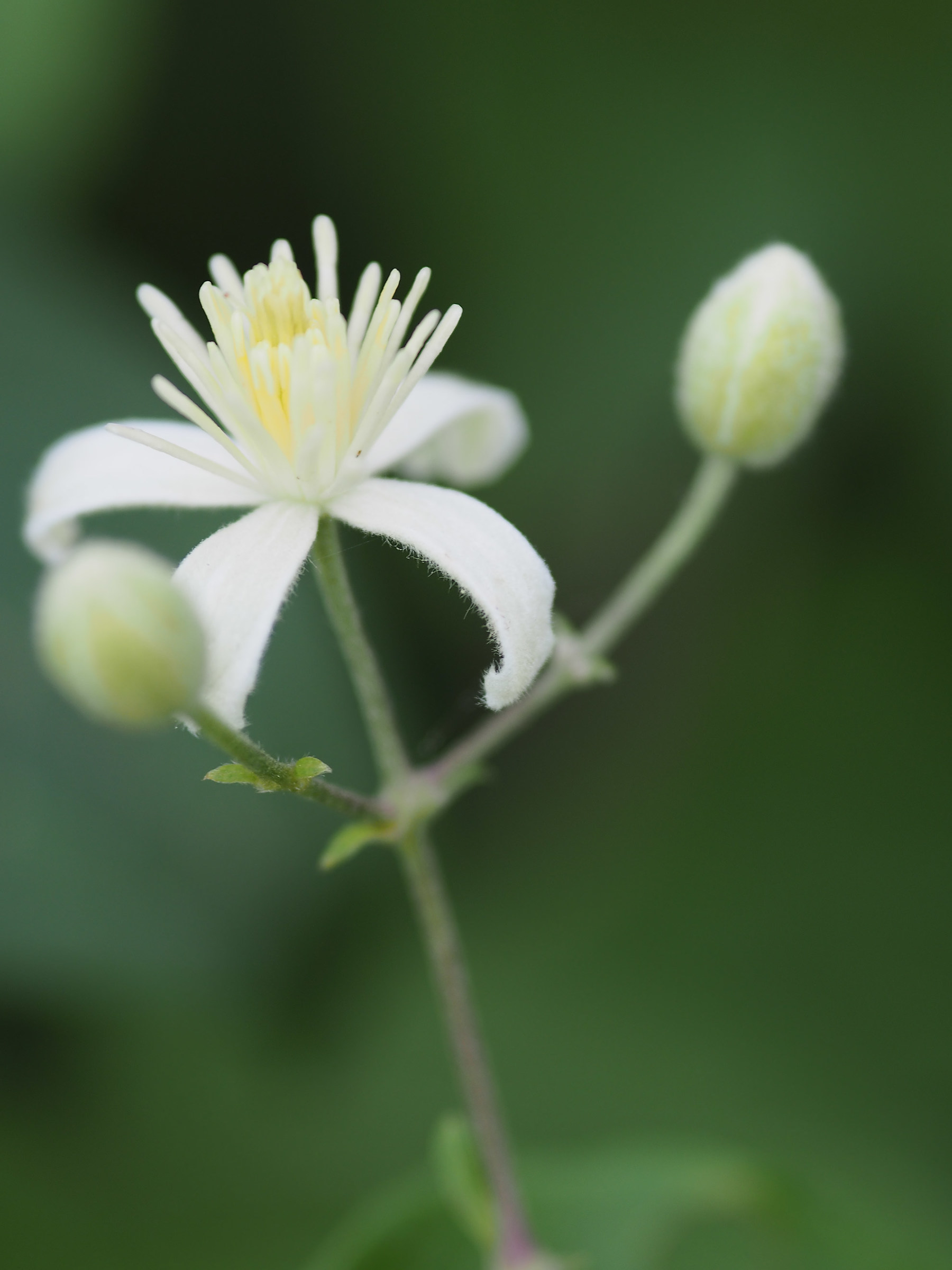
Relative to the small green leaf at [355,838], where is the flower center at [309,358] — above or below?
above

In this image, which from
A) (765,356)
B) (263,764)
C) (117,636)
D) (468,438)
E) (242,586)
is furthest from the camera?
(468,438)

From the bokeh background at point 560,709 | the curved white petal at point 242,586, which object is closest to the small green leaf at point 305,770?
the curved white petal at point 242,586

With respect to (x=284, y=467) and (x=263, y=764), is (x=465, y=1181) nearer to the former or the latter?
(x=263, y=764)

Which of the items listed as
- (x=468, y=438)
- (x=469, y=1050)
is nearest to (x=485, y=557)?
(x=468, y=438)

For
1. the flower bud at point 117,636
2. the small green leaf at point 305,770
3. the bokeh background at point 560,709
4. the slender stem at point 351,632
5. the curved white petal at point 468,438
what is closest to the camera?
the flower bud at point 117,636

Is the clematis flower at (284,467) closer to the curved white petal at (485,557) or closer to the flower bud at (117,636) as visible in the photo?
the curved white petal at (485,557)

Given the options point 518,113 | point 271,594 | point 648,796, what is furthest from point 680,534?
point 518,113

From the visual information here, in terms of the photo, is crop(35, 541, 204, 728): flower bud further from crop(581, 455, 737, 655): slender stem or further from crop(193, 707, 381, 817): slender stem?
crop(581, 455, 737, 655): slender stem

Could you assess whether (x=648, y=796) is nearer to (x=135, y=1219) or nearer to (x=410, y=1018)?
(x=410, y=1018)
